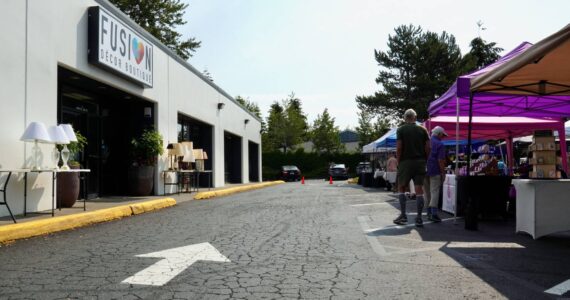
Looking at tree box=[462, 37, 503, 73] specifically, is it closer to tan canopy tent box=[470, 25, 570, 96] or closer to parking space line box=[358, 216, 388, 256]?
tan canopy tent box=[470, 25, 570, 96]

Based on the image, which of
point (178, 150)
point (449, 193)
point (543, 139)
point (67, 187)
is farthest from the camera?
point (178, 150)

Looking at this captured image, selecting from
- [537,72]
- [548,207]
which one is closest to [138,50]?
[537,72]

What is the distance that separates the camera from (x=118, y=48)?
11.7 meters

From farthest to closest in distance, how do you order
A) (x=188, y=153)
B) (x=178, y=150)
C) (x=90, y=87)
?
(x=188, y=153) < (x=178, y=150) < (x=90, y=87)

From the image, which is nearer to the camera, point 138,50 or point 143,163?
point 138,50

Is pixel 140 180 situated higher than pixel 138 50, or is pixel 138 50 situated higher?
pixel 138 50

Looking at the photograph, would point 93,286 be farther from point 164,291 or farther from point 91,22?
point 91,22

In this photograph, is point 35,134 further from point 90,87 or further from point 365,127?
point 365,127

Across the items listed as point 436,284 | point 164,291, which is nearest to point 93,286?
point 164,291

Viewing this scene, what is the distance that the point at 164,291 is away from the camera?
3.81 metres

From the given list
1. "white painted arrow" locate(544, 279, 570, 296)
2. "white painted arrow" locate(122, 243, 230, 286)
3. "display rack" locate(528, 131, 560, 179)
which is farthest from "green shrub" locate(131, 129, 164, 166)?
"white painted arrow" locate(544, 279, 570, 296)

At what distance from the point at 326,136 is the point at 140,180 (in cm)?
4692

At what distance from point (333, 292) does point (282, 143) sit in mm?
56193

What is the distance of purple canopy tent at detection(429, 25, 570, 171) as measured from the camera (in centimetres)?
619
